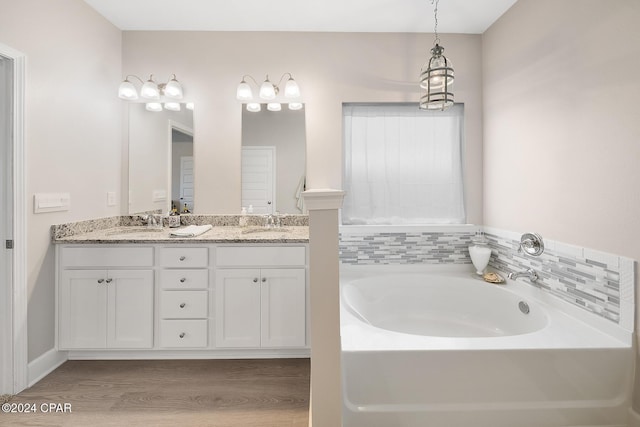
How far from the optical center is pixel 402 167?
8.91 feet

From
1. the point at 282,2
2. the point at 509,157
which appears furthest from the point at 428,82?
the point at 282,2

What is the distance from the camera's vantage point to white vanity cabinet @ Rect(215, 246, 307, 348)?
2.13 metres

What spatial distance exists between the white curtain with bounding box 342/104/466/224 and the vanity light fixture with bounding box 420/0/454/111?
0.81 m

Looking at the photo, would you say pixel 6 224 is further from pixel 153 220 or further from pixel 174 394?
pixel 174 394

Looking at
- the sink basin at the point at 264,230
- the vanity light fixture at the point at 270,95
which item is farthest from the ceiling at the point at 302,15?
the sink basin at the point at 264,230

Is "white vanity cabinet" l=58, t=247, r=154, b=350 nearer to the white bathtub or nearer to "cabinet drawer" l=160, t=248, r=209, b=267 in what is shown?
"cabinet drawer" l=160, t=248, r=209, b=267

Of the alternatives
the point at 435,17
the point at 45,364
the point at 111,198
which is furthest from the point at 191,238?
the point at 435,17

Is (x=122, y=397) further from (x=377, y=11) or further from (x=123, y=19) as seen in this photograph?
(x=377, y=11)

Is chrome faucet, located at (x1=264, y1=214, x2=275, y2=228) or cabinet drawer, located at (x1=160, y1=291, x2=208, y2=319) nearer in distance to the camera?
cabinet drawer, located at (x1=160, y1=291, x2=208, y2=319)

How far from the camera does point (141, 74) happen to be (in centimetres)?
267

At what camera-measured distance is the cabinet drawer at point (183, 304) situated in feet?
6.96

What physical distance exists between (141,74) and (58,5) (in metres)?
0.67

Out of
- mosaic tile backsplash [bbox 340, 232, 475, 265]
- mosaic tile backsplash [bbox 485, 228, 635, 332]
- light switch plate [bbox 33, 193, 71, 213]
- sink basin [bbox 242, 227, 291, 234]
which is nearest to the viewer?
mosaic tile backsplash [bbox 485, 228, 635, 332]

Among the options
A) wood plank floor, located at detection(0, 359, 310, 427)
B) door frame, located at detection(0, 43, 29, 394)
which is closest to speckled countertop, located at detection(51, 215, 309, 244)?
door frame, located at detection(0, 43, 29, 394)
